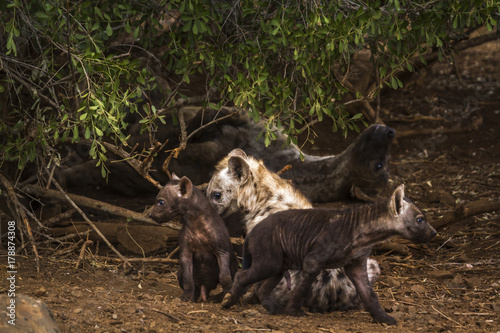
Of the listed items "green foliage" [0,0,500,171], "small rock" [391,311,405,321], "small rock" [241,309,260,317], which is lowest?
"small rock" [391,311,405,321]

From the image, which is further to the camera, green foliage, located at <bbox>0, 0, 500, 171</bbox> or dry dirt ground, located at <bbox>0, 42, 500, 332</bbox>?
green foliage, located at <bbox>0, 0, 500, 171</bbox>

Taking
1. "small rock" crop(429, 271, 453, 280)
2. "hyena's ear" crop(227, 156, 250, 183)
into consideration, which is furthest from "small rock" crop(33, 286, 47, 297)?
"small rock" crop(429, 271, 453, 280)

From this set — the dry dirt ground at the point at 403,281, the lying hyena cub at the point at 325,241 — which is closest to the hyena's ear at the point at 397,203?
the lying hyena cub at the point at 325,241

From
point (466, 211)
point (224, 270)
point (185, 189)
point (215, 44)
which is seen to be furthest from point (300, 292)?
point (466, 211)

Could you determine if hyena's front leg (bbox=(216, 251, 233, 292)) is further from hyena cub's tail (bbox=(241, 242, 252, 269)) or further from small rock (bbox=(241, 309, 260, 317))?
small rock (bbox=(241, 309, 260, 317))

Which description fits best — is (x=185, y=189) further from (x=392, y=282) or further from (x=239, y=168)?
(x=392, y=282)

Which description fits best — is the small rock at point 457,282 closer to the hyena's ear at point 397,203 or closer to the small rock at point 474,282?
the small rock at point 474,282

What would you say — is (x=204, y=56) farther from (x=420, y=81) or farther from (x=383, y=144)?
(x=420, y=81)

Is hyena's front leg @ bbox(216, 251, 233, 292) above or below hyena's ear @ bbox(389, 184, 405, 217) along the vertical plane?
below

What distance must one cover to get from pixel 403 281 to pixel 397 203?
68.7 inches

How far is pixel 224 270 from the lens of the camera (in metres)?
5.27

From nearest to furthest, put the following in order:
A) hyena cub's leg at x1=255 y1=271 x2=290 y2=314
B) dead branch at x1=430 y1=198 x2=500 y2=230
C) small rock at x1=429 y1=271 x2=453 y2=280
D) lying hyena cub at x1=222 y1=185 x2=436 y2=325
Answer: lying hyena cub at x1=222 y1=185 x2=436 y2=325, hyena cub's leg at x1=255 y1=271 x2=290 y2=314, small rock at x1=429 y1=271 x2=453 y2=280, dead branch at x1=430 y1=198 x2=500 y2=230

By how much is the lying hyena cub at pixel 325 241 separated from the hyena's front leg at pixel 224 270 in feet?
0.43

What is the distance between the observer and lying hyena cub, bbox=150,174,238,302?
5285 mm
